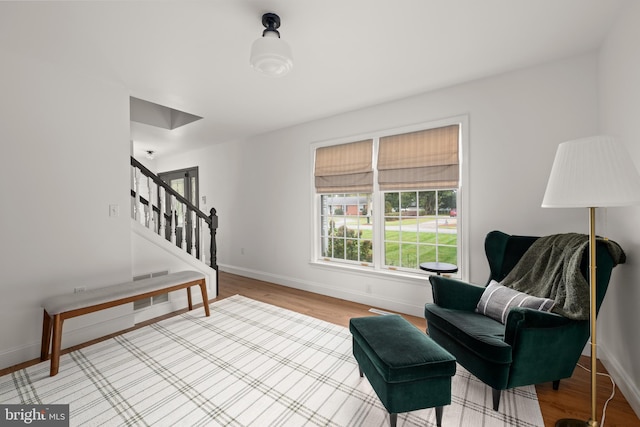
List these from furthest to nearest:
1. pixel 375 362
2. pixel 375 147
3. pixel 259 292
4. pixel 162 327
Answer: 1. pixel 259 292
2. pixel 375 147
3. pixel 162 327
4. pixel 375 362

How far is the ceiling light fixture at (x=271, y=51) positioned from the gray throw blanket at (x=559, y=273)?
2365mm

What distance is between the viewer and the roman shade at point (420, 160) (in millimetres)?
3027

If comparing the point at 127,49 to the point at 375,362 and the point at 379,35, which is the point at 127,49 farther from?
the point at 375,362

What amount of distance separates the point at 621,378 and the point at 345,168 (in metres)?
3.14

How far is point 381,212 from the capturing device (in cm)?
358

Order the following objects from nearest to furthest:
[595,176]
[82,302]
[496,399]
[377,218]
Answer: [595,176] → [496,399] → [82,302] → [377,218]

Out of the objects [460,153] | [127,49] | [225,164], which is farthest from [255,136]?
[460,153]

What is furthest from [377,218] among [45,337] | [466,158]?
[45,337]

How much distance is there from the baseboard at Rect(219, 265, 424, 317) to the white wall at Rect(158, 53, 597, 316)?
1 cm

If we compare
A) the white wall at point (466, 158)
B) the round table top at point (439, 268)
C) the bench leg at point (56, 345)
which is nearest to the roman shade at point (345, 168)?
the white wall at point (466, 158)

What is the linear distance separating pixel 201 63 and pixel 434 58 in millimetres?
2109

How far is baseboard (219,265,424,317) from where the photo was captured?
3.30 meters

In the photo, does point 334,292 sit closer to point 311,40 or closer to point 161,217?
point 161,217

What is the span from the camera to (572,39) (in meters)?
2.18
